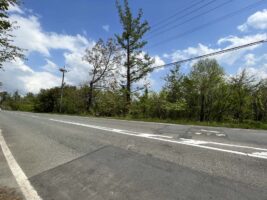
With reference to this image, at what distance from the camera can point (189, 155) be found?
19.2 feet

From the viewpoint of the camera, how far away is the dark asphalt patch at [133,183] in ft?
12.0

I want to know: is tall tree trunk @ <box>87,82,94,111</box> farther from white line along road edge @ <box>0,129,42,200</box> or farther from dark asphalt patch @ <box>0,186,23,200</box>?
dark asphalt patch @ <box>0,186,23,200</box>

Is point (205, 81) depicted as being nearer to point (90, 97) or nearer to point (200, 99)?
point (200, 99)

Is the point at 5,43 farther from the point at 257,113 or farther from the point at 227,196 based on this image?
the point at 257,113

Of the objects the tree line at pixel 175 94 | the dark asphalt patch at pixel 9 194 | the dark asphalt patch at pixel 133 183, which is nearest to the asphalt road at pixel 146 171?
the dark asphalt patch at pixel 133 183

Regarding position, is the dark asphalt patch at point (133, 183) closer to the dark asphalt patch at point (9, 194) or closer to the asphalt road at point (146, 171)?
the asphalt road at point (146, 171)

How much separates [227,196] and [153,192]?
1030 mm

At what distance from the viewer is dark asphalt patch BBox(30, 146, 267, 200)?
366cm

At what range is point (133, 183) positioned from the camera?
4277 mm

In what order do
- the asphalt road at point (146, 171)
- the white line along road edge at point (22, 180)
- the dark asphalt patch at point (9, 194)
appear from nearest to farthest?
the asphalt road at point (146, 171) → the dark asphalt patch at point (9, 194) → the white line along road edge at point (22, 180)

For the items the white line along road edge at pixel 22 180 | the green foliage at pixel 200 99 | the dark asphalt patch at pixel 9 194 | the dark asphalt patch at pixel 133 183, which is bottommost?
the dark asphalt patch at pixel 9 194

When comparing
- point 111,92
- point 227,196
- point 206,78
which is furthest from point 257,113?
point 227,196

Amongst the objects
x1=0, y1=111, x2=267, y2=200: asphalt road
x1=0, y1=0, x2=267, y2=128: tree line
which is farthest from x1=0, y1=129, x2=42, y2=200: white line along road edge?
x1=0, y1=0, x2=267, y2=128: tree line

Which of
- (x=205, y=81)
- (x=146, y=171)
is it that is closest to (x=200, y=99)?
(x=205, y=81)
